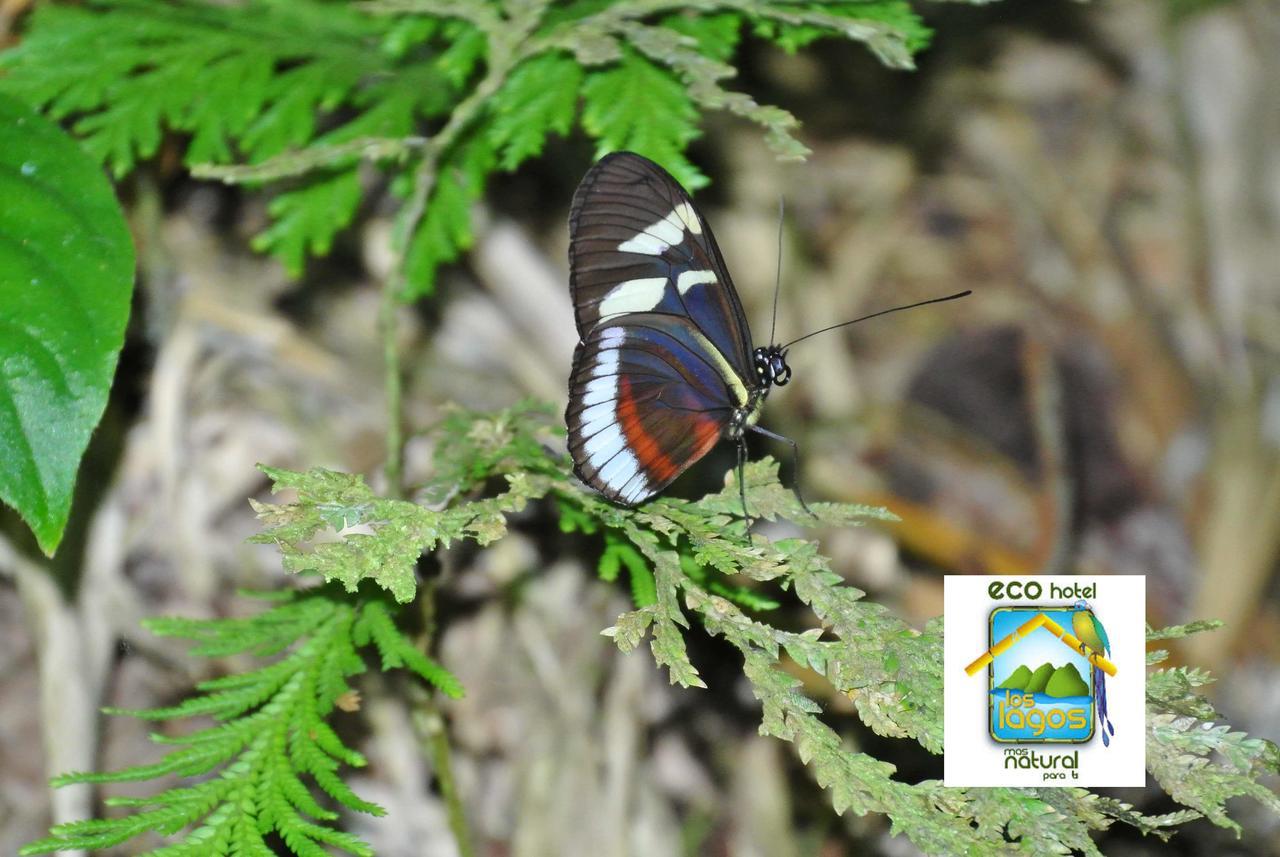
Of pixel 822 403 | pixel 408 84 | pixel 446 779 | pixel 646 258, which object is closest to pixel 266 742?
pixel 446 779

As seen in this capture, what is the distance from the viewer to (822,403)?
12.5 ft

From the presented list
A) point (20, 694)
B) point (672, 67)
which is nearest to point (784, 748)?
point (672, 67)

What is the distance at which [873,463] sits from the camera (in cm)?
371

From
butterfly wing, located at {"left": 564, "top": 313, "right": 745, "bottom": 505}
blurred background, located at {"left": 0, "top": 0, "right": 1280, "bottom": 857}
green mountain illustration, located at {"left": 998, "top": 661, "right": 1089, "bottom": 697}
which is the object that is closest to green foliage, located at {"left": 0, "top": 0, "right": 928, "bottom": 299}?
butterfly wing, located at {"left": 564, "top": 313, "right": 745, "bottom": 505}

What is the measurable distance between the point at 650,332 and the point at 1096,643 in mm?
854

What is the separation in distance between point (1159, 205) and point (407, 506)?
402 centimetres

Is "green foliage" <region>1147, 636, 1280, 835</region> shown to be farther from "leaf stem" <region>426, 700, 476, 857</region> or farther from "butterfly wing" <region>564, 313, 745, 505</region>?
"leaf stem" <region>426, 700, 476, 857</region>

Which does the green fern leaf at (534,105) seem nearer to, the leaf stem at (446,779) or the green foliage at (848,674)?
the green foliage at (848,674)

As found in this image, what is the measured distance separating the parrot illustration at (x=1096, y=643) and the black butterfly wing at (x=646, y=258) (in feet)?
2.13

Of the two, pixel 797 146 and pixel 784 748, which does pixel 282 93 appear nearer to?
pixel 797 146

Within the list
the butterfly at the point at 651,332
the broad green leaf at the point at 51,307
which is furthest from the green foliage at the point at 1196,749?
the broad green leaf at the point at 51,307

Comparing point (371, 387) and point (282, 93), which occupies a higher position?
point (282, 93)

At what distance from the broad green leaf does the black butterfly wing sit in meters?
0.73

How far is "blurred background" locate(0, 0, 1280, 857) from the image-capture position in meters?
2.53
